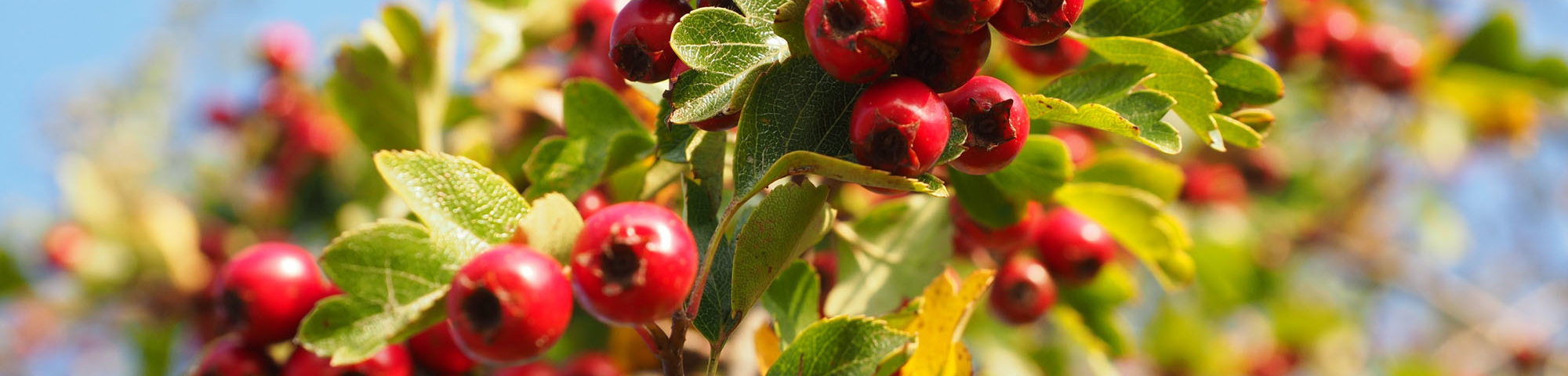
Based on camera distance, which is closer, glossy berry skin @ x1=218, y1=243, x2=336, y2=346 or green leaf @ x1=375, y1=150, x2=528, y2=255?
green leaf @ x1=375, y1=150, x2=528, y2=255

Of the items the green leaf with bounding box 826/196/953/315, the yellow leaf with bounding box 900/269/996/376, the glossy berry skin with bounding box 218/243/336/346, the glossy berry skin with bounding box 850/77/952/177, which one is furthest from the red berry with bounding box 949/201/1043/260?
the glossy berry skin with bounding box 218/243/336/346

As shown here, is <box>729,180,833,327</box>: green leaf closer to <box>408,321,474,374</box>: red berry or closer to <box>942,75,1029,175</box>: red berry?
<box>942,75,1029,175</box>: red berry

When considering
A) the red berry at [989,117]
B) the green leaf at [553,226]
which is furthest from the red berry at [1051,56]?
the green leaf at [553,226]

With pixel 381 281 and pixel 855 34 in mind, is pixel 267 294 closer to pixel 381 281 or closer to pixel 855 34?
pixel 381 281

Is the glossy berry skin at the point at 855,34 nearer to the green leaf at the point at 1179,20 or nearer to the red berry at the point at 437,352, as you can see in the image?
the green leaf at the point at 1179,20

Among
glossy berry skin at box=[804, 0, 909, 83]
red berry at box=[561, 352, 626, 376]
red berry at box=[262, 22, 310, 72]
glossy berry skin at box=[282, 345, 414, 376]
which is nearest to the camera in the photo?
glossy berry skin at box=[804, 0, 909, 83]

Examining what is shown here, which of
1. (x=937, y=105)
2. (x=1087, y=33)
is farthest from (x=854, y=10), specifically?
(x=1087, y=33)

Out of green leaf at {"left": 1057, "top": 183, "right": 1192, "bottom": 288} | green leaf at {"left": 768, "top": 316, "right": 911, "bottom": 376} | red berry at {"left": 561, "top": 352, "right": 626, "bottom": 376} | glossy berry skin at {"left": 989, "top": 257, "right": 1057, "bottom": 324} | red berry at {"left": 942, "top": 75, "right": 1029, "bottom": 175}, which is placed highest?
red berry at {"left": 942, "top": 75, "right": 1029, "bottom": 175}
